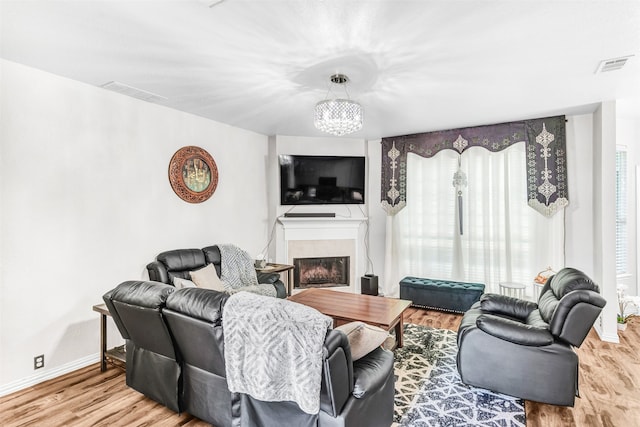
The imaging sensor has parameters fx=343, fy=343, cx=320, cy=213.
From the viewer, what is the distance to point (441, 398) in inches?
102

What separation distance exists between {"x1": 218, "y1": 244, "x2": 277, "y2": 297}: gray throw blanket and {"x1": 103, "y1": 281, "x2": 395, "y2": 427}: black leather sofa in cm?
164

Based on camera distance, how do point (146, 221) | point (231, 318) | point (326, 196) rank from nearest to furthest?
point (231, 318) → point (146, 221) → point (326, 196)

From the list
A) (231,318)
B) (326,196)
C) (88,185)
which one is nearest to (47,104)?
(88,185)

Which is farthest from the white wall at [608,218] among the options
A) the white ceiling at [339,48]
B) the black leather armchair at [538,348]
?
the black leather armchair at [538,348]

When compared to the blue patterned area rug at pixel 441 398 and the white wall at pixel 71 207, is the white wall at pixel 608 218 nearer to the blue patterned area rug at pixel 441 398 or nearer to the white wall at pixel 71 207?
the blue patterned area rug at pixel 441 398

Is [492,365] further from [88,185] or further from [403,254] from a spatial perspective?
[88,185]

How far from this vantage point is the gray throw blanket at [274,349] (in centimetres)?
170

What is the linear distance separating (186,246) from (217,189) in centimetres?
89

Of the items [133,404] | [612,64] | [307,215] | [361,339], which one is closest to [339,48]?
[361,339]

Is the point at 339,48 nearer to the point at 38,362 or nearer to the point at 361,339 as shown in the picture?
the point at 361,339

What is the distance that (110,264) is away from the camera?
11.2 ft

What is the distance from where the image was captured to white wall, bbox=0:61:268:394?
274cm

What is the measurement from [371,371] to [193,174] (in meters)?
3.30

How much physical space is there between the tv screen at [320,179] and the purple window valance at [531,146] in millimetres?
750
